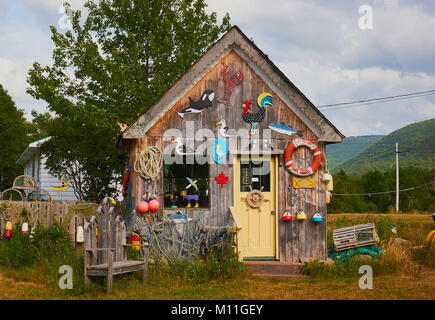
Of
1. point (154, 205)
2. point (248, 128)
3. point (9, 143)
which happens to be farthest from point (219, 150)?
point (9, 143)

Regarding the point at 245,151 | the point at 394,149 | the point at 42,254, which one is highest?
the point at 394,149

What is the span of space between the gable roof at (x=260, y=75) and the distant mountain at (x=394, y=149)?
107485 mm

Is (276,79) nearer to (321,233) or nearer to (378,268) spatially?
(321,233)

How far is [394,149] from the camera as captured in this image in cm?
13262

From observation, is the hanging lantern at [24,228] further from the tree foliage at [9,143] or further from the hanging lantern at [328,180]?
the tree foliage at [9,143]

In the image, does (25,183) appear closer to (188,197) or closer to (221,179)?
(188,197)

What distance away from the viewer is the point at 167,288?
8523 mm

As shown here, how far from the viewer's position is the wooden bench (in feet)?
26.0

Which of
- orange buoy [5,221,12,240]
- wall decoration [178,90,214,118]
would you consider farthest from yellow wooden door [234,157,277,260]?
orange buoy [5,221,12,240]

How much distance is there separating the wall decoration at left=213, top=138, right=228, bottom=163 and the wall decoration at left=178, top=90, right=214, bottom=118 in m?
0.79

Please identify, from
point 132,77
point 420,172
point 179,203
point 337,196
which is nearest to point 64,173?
point 132,77

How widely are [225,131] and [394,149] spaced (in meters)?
131
